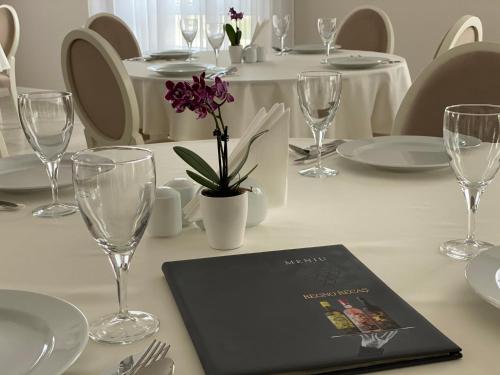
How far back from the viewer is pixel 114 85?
103 inches

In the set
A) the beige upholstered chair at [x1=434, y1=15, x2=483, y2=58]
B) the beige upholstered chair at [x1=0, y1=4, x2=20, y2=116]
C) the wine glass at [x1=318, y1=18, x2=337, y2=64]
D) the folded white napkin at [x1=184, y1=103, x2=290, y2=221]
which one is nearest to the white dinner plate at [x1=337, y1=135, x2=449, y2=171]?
the folded white napkin at [x1=184, y1=103, x2=290, y2=221]

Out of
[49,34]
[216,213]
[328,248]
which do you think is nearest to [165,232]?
[216,213]

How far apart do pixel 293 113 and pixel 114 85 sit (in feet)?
2.23

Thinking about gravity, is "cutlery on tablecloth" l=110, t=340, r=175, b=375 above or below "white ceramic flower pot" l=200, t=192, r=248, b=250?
below

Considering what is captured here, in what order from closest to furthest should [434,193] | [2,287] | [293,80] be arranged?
[2,287], [434,193], [293,80]

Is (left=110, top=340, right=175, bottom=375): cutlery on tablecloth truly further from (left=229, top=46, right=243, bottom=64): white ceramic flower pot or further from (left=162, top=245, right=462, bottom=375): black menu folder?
(left=229, top=46, right=243, bottom=64): white ceramic flower pot

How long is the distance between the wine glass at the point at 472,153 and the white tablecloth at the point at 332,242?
5 cm

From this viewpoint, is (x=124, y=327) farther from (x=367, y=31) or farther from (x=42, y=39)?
(x=42, y=39)

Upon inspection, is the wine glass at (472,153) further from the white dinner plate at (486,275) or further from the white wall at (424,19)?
the white wall at (424,19)

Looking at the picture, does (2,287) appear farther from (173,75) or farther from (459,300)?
(173,75)

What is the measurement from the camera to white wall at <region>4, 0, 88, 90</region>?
625 centimetres

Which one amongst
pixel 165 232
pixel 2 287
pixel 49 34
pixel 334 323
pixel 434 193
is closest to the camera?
pixel 334 323

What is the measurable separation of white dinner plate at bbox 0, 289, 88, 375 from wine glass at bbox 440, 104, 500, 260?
0.49m

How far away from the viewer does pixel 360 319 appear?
2.27 feet
